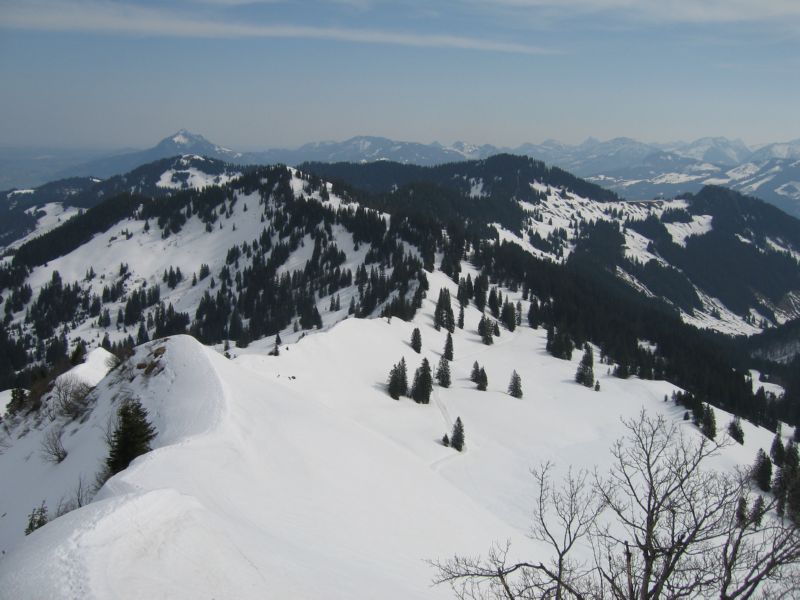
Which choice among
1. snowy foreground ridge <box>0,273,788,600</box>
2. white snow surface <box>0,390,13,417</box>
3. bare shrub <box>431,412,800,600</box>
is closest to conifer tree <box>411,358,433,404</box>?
snowy foreground ridge <box>0,273,788,600</box>

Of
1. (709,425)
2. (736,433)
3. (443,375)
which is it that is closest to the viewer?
(709,425)

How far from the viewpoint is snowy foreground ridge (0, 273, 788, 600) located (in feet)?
46.6

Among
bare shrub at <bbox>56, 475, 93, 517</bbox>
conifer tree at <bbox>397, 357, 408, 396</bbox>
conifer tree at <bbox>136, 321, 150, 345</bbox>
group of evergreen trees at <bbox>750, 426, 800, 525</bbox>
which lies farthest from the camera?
conifer tree at <bbox>136, 321, 150, 345</bbox>

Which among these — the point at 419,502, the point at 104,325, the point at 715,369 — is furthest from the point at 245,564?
the point at 104,325

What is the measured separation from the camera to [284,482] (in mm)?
28125

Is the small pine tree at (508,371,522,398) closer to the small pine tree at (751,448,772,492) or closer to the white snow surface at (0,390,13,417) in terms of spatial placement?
the small pine tree at (751,448,772,492)

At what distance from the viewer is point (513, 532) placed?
37531 mm

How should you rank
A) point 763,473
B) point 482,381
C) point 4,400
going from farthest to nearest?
point 482,381 < point 4,400 < point 763,473

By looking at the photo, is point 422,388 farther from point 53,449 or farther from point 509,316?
point 509,316

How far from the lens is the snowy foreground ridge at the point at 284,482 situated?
1420 cm

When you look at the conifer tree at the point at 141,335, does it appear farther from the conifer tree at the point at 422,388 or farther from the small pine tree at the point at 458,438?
the small pine tree at the point at 458,438

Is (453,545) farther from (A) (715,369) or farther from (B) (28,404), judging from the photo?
(A) (715,369)

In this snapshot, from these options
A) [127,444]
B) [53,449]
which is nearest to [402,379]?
[53,449]

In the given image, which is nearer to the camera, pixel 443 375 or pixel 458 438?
pixel 458 438
